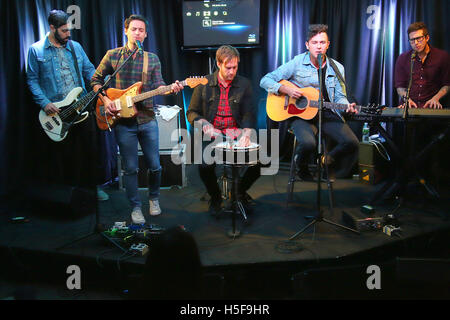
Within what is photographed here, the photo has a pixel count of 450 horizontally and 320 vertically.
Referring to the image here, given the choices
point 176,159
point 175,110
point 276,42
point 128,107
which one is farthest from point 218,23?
point 128,107

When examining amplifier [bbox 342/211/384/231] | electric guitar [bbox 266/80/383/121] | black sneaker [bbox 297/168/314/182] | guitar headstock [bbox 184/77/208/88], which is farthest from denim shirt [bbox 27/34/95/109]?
amplifier [bbox 342/211/384/231]

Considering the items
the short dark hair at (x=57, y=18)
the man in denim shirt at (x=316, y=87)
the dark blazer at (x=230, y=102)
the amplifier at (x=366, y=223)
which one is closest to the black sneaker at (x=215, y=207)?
the dark blazer at (x=230, y=102)

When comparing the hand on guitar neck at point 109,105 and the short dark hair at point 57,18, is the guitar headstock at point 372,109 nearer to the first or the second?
the hand on guitar neck at point 109,105

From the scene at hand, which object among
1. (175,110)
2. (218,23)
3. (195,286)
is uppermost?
(218,23)

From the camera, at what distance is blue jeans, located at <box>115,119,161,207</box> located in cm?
377

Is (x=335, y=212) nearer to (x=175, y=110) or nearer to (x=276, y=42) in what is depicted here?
(x=175, y=110)

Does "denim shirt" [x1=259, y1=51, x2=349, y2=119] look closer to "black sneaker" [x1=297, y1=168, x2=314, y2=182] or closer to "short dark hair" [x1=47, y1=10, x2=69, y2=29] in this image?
"black sneaker" [x1=297, y1=168, x2=314, y2=182]

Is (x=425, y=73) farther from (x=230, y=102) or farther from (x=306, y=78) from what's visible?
(x=230, y=102)

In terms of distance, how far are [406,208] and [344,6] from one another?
3.23 meters

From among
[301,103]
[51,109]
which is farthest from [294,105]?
[51,109]

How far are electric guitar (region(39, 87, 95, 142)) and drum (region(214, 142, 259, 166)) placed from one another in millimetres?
1626

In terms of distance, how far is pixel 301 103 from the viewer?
4.19 meters

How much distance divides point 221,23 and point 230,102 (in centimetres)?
226
